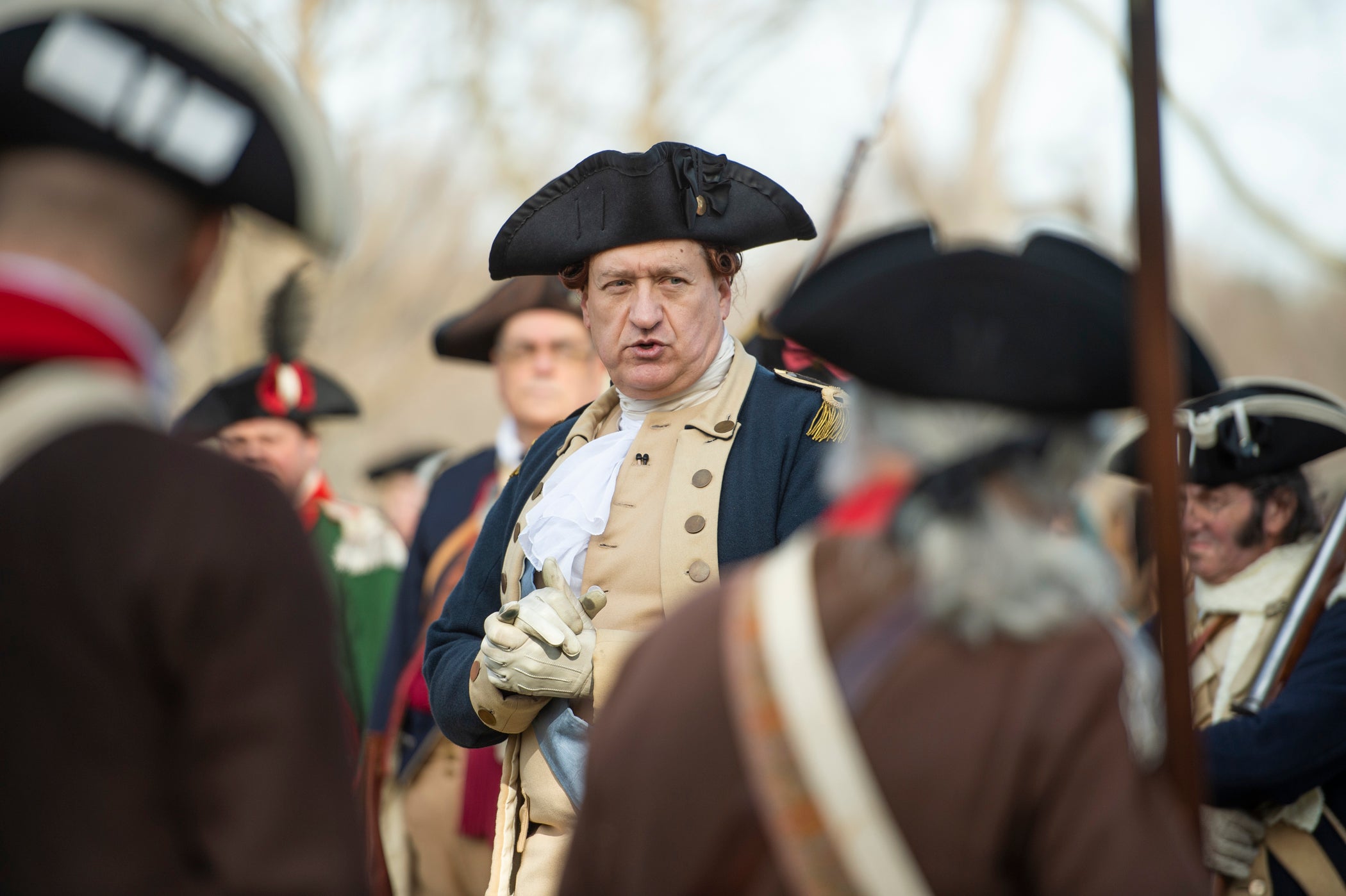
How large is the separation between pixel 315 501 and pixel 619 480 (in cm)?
316

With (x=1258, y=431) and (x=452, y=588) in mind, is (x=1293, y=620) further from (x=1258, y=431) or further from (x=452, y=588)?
(x=452, y=588)

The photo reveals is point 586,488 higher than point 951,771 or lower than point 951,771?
higher

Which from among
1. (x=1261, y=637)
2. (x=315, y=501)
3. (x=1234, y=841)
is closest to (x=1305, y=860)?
(x=1234, y=841)

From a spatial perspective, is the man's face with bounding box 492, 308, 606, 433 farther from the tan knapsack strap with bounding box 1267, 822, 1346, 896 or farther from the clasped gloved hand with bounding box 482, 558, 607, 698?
the tan knapsack strap with bounding box 1267, 822, 1346, 896

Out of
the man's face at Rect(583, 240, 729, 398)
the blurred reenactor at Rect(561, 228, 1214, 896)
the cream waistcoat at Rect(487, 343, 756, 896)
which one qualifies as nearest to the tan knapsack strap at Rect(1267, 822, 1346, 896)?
the cream waistcoat at Rect(487, 343, 756, 896)

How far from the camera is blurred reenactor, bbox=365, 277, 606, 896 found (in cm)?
467

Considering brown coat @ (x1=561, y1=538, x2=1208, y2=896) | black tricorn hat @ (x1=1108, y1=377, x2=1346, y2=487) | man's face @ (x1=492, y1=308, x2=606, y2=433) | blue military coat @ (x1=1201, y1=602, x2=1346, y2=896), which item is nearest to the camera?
brown coat @ (x1=561, y1=538, x2=1208, y2=896)

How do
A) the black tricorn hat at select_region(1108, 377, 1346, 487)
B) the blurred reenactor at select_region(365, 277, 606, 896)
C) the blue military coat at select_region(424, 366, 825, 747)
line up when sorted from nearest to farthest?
the blue military coat at select_region(424, 366, 825, 747), the black tricorn hat at select_region(1108, 377, 1346, 487), the blurred reenactor at select_region(365, 277, 606, 896)

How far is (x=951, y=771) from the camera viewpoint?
5.07 ft

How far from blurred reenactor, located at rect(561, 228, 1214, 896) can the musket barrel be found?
204 centimetres

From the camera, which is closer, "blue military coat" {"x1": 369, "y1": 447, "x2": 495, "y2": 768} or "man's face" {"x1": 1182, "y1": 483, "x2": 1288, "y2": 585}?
"man's face" {"x1": 1182, "y1": 483, "x2": 1288, "y2": 585}

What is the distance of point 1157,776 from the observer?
1932 mm

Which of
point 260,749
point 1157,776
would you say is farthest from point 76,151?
point 1157,776

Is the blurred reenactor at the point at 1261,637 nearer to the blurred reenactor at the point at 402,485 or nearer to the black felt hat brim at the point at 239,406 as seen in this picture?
the black felt hat brim at the point at 239,406
